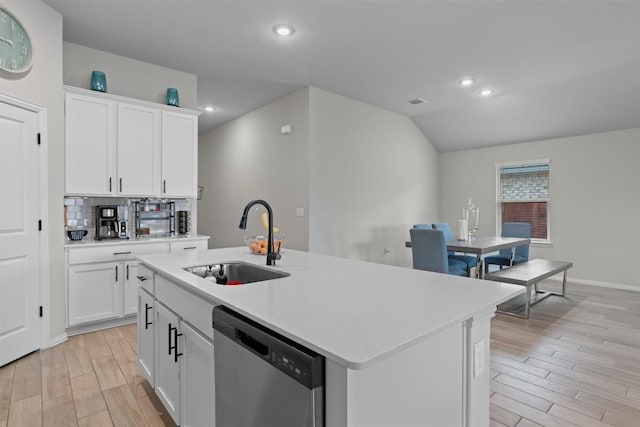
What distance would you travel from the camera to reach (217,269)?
2131mm

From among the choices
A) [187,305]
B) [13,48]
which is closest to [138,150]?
[13,48]

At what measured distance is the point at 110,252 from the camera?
331cm

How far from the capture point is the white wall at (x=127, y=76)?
11.3ft

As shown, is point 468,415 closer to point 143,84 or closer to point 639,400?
point 639,400

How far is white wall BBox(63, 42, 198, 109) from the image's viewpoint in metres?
3.45

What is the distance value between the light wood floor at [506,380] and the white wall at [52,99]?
19.8 inches

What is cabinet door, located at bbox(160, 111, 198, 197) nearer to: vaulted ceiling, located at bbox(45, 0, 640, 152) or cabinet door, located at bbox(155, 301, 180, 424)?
vaulted ceiling, located at bbox(45, 0, 640, 152)

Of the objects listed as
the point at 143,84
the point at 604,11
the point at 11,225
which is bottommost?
the point at 11,225

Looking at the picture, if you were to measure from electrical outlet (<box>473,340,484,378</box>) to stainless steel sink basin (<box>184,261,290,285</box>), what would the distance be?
1092 millimetres

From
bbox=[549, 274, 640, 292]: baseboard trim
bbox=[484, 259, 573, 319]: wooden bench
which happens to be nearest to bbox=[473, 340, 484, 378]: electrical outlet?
bbox=[484, 259, 573, 319]: wooden bench

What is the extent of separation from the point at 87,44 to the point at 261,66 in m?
1.74

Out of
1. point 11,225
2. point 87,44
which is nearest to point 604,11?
point 87,44

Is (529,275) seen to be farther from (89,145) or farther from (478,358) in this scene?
(89,145)

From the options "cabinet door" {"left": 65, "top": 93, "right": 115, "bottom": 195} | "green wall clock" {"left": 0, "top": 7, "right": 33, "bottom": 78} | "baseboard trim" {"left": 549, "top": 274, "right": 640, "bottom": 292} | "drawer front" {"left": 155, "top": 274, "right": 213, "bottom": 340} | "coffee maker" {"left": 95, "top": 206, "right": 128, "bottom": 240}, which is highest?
"green wall clock" {"left": 0, "top": 7, "right": 33, "bottom": 78}
